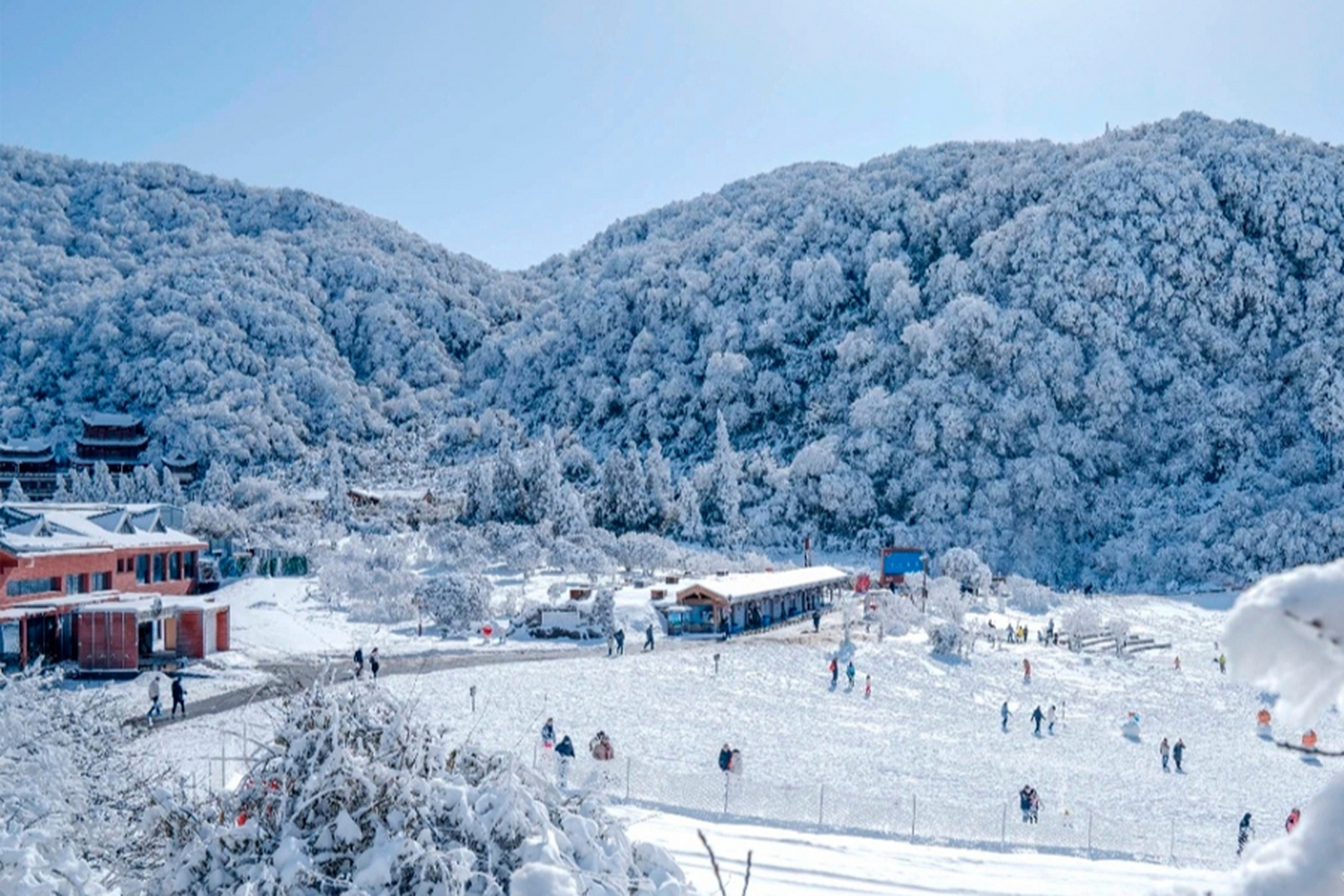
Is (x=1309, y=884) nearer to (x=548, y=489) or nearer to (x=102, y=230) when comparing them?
(x=548, y=489)

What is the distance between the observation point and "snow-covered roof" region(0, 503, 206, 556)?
26594 mm

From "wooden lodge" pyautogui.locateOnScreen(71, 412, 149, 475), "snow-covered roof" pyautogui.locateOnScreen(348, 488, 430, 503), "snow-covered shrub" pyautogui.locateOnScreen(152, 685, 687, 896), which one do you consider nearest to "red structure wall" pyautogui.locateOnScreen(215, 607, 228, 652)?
"snow-covered shrub" pyautogui.locateOnScreen(152, 685, 687, 896)

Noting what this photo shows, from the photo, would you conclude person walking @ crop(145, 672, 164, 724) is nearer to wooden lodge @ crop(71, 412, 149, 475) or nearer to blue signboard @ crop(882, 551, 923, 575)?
blue signboard @ crop(882, 551, 923, 575)

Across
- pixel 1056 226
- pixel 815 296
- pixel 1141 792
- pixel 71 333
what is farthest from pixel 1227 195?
pixel 71 333

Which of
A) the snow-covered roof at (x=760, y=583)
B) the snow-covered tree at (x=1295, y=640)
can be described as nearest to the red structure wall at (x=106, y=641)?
the snow-covered roof at (x=760, y=583)

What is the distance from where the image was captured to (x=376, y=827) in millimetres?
5434

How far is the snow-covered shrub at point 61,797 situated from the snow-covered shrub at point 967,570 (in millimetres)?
43475

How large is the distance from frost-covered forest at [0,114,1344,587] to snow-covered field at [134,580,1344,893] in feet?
91.6

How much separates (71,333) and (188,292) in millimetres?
12890

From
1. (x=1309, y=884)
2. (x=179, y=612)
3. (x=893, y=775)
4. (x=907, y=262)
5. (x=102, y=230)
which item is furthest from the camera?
(x=102, y=230)

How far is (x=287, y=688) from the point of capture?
698 centimetres

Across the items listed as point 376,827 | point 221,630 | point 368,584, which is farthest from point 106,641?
point 376,827

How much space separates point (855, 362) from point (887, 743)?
72.2 m

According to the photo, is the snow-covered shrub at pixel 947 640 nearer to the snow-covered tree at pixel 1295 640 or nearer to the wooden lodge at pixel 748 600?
the wooden lodge at pixel 748 600
